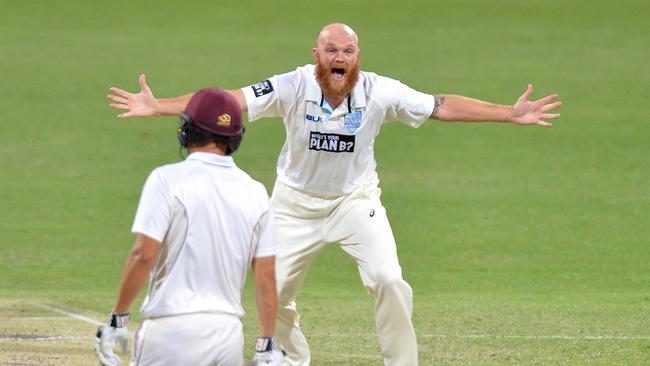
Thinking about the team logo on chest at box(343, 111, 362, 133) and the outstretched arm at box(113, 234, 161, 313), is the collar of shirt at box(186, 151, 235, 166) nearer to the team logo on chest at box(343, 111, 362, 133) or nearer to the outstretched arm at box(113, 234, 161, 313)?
the outstretched arm at box(113, 234, 161, 313)

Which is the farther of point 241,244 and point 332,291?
point 332,291

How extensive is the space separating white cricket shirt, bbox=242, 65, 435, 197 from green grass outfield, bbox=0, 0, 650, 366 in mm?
1585

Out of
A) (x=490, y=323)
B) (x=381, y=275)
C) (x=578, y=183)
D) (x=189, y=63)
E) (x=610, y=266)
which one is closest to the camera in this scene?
(x=381, y=275)

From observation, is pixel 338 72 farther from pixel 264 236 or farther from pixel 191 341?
pixel 191 341

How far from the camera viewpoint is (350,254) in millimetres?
9766

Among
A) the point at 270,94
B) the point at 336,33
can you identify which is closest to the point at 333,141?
the point at 270,94

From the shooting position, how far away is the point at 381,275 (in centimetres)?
938

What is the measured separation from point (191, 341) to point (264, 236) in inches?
23.6

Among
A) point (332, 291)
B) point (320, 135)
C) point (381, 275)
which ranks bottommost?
point (332, 291)

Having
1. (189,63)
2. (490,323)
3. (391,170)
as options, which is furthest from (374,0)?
(490,323)

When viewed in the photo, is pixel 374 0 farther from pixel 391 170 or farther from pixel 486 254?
pixel 486 254

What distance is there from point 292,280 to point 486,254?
7.28m

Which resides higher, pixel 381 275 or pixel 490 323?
pixel 381 275

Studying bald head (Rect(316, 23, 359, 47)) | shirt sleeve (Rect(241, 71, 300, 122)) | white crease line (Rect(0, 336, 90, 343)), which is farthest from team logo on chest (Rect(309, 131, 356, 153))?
white crease line (Rect(0, 336, 90, 343))
